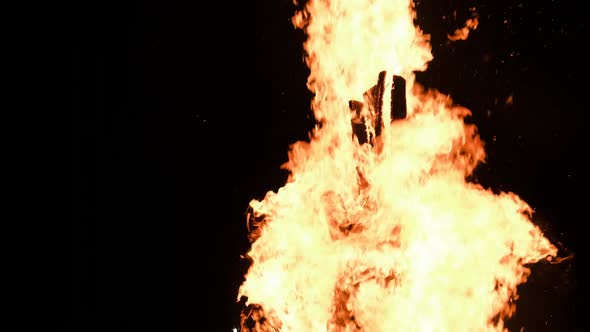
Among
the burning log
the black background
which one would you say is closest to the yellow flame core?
the burning log

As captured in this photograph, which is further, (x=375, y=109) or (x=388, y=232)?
(x=388, y=232)

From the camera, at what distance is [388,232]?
3152 millimetres

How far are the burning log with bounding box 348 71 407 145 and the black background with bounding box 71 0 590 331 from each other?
2.08 meters

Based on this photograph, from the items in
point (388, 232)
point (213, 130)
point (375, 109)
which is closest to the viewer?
point (375, 109)

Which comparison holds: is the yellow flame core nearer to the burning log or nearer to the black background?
the burning log

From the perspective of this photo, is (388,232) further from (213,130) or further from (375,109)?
(213,130)

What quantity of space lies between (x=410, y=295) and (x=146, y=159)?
481 centimetres

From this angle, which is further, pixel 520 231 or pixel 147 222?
pixel 147 222

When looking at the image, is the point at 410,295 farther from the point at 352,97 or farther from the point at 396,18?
the point at 396,18

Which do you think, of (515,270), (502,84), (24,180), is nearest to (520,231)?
(515,270)

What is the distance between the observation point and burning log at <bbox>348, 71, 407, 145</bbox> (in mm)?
2734

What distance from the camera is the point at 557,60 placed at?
5070 mm

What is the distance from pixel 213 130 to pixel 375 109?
13.4 ft

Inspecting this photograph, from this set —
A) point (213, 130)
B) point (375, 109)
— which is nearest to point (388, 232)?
point (375, 109)
